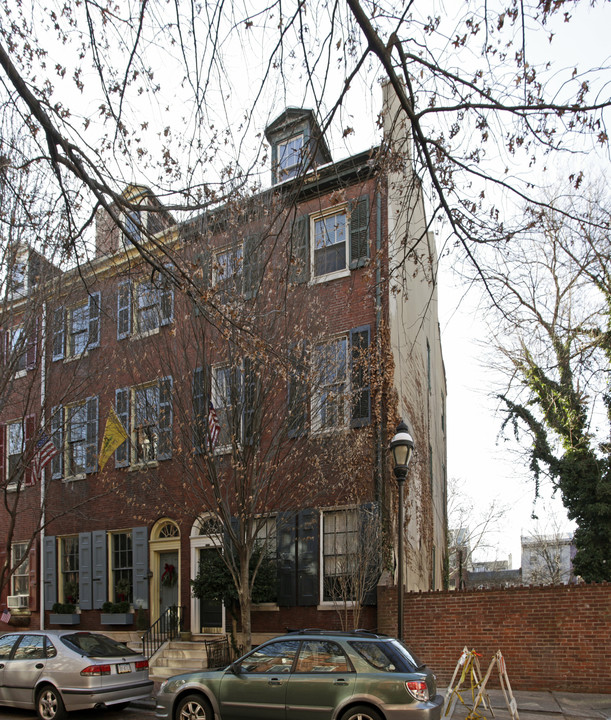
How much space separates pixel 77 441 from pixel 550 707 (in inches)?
535

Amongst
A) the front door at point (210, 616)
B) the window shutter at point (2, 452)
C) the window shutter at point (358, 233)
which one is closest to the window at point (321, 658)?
the front door at point (210, 616)

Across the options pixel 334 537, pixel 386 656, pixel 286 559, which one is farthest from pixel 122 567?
pixel 386 656

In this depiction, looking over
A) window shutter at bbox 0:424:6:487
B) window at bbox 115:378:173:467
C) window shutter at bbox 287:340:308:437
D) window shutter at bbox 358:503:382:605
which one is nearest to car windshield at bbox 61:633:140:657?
window at bbox 115:378:173:467

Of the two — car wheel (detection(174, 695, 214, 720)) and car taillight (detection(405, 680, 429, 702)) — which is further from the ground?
car taillight (detection(405, 680, 429, 702))

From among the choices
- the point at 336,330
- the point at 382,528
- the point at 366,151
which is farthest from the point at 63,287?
the point at 382,528

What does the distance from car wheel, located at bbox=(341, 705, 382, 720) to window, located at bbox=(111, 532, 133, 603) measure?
11368mm

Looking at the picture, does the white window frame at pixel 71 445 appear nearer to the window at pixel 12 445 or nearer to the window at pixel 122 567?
the window at pixel 12 445

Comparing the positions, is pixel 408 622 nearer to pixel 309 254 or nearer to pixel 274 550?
pixel 274 550

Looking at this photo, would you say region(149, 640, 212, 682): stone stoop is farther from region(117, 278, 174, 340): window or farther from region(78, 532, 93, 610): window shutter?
region(117, 278, 174, 340): window

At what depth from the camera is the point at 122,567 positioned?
1886 cm

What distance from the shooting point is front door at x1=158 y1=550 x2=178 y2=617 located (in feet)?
58.3

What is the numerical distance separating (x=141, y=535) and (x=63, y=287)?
6.53m

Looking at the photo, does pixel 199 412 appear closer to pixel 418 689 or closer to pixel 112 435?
pixel 112 435

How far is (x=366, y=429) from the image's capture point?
1470 centimetres
